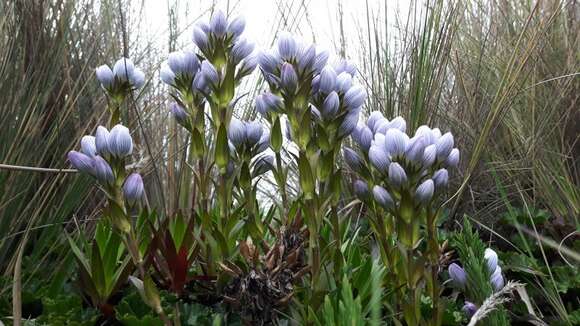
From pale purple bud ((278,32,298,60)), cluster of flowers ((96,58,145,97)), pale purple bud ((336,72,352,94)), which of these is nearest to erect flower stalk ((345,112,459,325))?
pale purple bud ((336,72,352,94))

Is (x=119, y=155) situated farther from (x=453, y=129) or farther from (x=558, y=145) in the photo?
(x=558, y=145)

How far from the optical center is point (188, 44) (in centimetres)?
294

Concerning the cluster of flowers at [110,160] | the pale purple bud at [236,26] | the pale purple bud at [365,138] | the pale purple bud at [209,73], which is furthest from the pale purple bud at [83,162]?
the pale purple bud at [365,138]

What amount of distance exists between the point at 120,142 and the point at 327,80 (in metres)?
0.40

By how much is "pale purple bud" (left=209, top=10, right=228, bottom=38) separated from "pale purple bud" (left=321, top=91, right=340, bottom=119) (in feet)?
0.91

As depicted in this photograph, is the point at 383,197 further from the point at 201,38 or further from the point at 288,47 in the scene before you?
the point at 201,38

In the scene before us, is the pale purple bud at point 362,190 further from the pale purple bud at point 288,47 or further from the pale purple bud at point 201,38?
the pale purple bud at point 201,38

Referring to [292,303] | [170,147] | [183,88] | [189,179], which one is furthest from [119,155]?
[170,147]

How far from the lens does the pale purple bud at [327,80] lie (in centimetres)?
139

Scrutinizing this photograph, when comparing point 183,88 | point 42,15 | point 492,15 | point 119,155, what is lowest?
point 119,155

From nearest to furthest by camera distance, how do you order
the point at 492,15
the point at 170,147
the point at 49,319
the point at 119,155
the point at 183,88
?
the point at 119,155, the point at 49,319, the point at 183,88, the point at 170,147, the point at 492,15

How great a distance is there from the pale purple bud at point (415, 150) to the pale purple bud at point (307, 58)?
263 mm

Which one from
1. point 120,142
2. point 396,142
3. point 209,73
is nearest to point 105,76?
point 209,73

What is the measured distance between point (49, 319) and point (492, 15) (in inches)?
107
